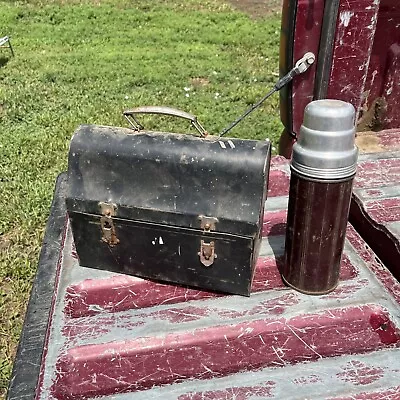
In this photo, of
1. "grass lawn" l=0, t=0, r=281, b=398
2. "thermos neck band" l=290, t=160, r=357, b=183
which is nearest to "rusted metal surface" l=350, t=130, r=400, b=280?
"thermos neck band" l=290, t=160, r=357, b=183

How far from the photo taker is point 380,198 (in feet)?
6.98

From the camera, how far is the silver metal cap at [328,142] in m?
1.45

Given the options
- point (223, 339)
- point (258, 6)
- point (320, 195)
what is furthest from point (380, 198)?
point (258, 6)

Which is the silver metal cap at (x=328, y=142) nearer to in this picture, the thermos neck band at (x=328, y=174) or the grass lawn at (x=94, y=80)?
the thermos neck band at (x=328, y=174)

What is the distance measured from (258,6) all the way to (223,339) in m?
7.12

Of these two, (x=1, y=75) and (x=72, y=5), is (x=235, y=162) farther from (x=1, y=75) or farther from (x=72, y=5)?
(x=72, y=5)

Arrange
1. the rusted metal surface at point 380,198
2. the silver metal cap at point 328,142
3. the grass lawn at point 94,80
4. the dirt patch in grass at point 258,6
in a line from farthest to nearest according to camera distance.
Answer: the dirt patch in grass at point 258,6
the grass lawn at point 94,80
the rusted metal surface at point 380,198
the silver metal cap at point 328,142

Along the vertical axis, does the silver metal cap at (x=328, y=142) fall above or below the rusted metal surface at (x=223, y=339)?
above

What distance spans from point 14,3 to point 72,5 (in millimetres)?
863

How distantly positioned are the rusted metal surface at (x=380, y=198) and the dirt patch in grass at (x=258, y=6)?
17.8 feet

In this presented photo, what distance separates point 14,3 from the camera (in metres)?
7.99

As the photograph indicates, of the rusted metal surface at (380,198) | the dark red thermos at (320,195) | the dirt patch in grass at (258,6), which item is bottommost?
the dirt patch in grass at (258,6)

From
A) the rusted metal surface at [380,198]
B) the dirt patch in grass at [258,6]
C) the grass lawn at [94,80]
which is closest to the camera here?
the rusted metal surface at [380,198]

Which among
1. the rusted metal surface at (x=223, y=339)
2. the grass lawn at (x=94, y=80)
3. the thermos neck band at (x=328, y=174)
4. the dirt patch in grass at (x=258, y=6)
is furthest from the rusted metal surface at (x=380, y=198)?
the dirt patch in grass at (x=258, y=6)
